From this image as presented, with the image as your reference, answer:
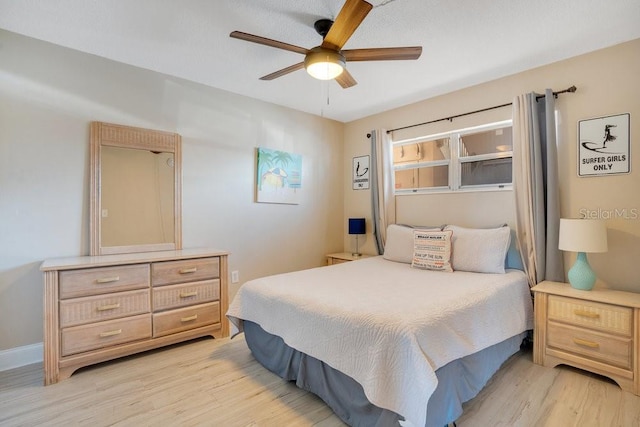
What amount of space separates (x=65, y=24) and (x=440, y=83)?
316 centimetres

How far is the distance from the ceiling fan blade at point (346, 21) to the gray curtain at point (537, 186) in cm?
192

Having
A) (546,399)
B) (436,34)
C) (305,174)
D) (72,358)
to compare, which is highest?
(436,34)

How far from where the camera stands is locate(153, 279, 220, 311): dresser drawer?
100 inches

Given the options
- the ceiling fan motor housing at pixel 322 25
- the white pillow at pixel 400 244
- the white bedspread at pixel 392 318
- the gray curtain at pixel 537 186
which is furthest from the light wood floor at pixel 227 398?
the ceiling fan motor housing at pixel 322 25

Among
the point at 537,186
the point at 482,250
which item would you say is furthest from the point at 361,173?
the point at 537,186

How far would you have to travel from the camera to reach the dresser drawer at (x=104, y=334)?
2.18 meters

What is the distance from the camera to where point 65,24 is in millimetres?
2168

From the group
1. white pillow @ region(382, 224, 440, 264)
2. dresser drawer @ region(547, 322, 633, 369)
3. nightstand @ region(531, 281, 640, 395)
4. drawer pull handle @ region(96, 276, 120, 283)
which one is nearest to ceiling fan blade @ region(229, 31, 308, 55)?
Answer: drawer pull handle @ region(96, 276, 120, 283)

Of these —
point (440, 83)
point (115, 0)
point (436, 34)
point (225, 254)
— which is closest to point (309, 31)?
point (436, 34)

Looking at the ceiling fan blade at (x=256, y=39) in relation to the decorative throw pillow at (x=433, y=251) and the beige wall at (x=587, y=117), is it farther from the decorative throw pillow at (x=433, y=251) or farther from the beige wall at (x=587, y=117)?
the beige wall at (x=587, y=117)

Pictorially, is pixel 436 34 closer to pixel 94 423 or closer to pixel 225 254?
pixel 225 254

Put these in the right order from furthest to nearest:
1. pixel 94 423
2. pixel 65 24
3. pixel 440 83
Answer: pixel 440 83 → pixel 65 24 → pixel 94 423

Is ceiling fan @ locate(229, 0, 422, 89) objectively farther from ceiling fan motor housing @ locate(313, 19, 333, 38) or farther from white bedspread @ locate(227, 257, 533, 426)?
white bedspread @ locate(227, 257, 533, 426)

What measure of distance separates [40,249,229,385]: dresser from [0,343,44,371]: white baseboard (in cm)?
47
